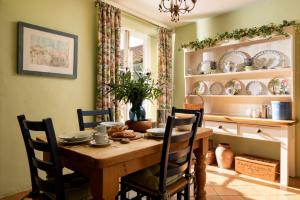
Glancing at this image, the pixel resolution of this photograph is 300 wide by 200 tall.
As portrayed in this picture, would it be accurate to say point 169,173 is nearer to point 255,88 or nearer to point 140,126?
point 140,126

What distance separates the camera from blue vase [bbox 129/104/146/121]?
1.95 metres

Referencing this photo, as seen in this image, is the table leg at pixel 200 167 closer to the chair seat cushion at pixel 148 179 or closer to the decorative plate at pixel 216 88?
the chair seat cushion at pixel 148 179

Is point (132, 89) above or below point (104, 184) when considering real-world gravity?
above

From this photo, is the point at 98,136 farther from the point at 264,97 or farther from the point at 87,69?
the point at 264,97

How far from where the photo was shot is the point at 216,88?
3.69 metres

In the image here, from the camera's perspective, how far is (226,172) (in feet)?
10.2

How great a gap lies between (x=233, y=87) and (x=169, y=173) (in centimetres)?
237

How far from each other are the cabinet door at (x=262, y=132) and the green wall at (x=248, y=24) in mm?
477

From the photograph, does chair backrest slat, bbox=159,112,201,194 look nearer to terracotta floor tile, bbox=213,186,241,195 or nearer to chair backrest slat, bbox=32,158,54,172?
chair backrest slat, bbox=32,158,54,172

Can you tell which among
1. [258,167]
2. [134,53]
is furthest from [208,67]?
[258,167]

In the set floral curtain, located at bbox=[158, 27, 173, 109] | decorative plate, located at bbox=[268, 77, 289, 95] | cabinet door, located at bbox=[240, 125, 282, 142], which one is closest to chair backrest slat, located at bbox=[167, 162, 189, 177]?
cabinet door, located at bbox=[240, 125, 282, 142]

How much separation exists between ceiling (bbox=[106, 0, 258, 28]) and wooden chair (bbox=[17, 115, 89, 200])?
2.43 m

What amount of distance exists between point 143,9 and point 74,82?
1669mm

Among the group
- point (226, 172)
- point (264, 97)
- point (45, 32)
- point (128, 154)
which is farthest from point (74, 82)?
point (264, 97)
